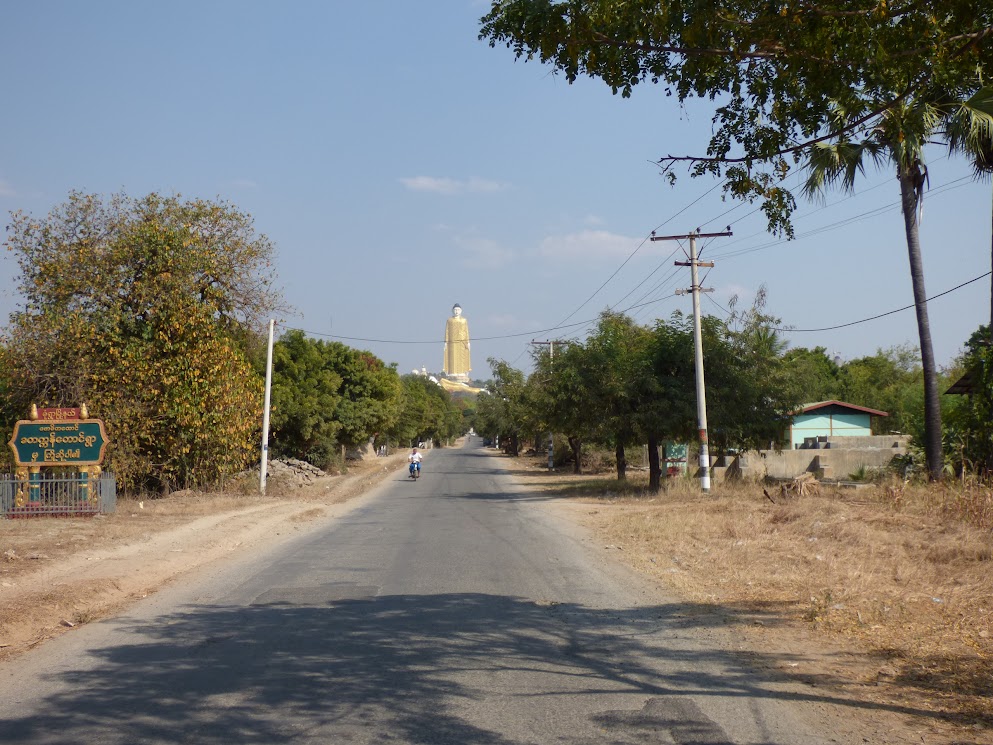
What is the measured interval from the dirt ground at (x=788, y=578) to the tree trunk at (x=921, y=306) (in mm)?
3080

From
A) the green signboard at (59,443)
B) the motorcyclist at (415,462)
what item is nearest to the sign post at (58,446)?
the green signboard at (59,443)

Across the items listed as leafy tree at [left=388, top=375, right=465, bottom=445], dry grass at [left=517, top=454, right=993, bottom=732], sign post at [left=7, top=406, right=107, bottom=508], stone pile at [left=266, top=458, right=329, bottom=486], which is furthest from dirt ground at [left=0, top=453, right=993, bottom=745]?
leafy tree at [left=388, top=375, right=465, bottom=445]

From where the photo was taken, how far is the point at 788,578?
11.9 meters

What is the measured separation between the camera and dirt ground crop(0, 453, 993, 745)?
6852mm

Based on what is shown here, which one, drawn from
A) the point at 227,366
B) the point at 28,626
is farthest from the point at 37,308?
the point at 28,626

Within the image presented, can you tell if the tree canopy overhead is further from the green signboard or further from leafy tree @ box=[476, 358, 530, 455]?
leafy tree @ box=[476, 358, 530, 455]

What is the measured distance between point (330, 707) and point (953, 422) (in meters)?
24.2

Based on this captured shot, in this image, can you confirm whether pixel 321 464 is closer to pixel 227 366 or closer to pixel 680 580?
pixel 227 366

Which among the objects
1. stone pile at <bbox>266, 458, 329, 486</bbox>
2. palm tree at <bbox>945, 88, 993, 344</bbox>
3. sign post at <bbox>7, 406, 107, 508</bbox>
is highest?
palm tree at <bbox>945, 88, 993, 344</bbox>

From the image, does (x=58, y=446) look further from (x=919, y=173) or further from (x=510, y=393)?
(x=510, y=393)

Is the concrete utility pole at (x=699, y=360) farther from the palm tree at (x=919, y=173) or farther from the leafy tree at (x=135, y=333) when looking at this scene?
the leafy tree at (x=135, y=333)

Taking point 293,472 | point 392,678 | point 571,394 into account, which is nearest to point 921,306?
point 571,394

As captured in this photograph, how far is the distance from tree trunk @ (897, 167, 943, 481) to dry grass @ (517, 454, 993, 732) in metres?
2.83

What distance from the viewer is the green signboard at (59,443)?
2259 cm
